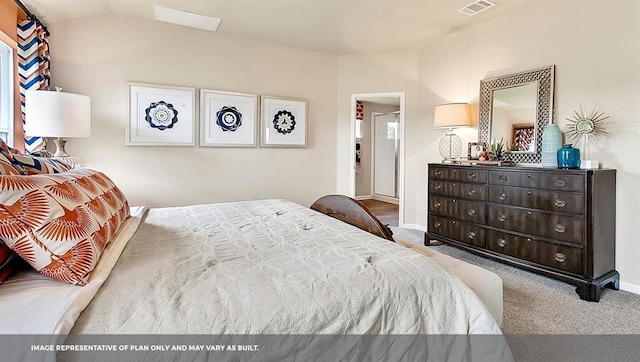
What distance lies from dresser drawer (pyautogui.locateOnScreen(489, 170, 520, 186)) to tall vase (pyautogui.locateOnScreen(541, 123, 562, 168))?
0.29 metres

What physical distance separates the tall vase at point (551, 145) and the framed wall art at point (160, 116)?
11.9ft

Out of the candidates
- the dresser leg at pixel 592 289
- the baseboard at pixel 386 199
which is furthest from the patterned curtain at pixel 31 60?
the baseboard at pixel 386 199

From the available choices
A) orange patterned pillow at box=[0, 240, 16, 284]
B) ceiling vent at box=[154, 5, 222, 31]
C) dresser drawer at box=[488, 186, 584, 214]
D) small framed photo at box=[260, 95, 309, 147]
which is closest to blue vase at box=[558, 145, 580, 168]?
dresser drawer at box=[488, 186, 584, 214]

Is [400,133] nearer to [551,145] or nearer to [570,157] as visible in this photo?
[551,145]

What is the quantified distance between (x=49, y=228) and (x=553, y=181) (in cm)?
322

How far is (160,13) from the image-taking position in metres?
3.34

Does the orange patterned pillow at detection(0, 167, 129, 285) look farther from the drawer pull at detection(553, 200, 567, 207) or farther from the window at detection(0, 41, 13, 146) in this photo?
the drawer pull at detection(553, 200, 567, 207)

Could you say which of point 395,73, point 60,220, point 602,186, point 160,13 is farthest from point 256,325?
point 395,73

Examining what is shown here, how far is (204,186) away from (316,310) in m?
3.27

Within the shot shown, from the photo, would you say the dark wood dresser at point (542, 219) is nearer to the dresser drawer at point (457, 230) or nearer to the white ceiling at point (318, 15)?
the dresser drawer at point (457, 230)

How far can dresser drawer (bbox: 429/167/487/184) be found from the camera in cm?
323

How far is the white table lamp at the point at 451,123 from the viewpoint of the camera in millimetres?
3721

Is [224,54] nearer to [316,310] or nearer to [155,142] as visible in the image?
[155,142]

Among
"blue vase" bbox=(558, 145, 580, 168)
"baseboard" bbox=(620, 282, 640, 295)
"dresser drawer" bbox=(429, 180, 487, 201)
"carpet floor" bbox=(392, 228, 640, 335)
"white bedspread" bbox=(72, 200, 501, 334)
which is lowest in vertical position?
"carpet floor" bbox=(392, 228, 640, 335)
